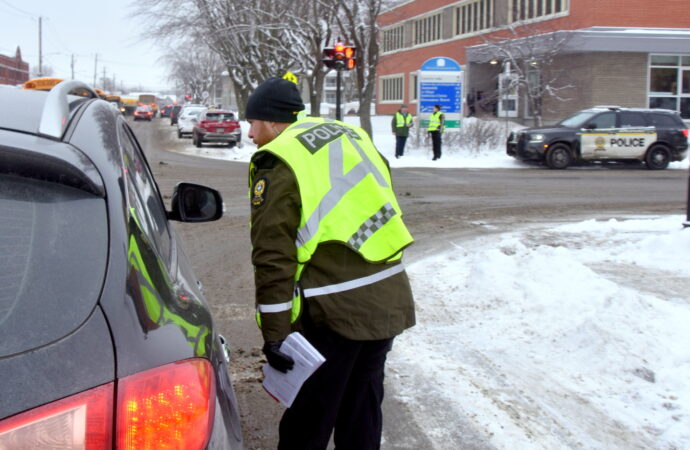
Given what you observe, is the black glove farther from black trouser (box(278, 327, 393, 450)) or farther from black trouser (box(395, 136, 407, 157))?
black trouser (box(395, 136, 407, 157))

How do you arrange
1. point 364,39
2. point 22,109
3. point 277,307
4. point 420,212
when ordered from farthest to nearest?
1. point 364,39
2. point 420,212
3. point 277,307
4. point 22,109

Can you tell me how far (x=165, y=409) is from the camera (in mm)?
1760

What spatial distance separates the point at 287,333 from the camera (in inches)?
114

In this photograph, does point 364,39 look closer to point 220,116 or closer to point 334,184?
point 220,116

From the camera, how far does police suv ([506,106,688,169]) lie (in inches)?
890

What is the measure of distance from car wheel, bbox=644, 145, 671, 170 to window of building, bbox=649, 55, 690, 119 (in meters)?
13.4

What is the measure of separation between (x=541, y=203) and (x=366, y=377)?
39.6 ft

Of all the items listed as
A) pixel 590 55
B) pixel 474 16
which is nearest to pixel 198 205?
pixel 590 55

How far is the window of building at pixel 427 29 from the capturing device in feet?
172

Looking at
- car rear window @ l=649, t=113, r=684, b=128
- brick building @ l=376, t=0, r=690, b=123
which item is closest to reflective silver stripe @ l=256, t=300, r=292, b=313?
car rear window @ l=649, t=113, r=684, b=128

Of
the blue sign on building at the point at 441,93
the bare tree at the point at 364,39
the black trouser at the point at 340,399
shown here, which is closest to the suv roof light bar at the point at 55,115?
the black trouser at the point at 340,399

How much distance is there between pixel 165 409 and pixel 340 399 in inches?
55.7

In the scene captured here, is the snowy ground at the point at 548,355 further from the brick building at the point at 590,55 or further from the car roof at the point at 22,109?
the brick building at the point at 590,55

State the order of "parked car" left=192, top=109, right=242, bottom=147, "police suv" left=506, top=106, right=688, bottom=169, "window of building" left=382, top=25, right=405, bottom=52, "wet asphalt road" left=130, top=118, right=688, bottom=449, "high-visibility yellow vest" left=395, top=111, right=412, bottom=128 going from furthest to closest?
"window of building" left=382, top=25, right=405, bottom=52, "parked car" left=192, top=109, right=242, bottom=147, "high-visibility yellow vest" left=395, top=111, right=412, bottom=128, "police suv" left=506, top=106, right=688, bottom=169, "wet asphalt road" left=130, top=118, right=688, bottom=449
